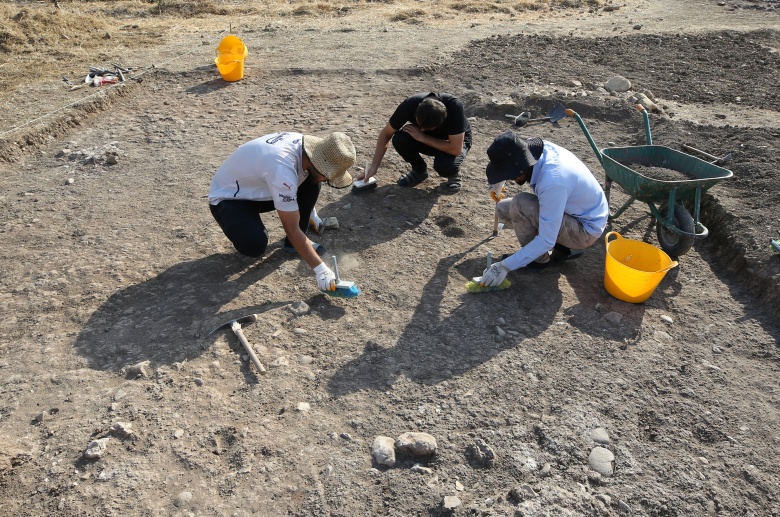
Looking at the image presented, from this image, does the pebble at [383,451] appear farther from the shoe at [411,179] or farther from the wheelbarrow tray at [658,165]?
the shoe at [411,179]

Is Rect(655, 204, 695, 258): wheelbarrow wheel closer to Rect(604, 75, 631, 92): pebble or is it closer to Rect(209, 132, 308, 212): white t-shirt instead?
Rect(209, 132, 308, 212): white t-shirt

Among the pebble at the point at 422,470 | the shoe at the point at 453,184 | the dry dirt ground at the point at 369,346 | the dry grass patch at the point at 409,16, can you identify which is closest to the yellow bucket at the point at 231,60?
the dry dirt ground at the point at 369,346

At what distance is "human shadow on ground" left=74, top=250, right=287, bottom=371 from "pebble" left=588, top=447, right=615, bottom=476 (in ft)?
7.08

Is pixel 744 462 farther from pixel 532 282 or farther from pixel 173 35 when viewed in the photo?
pixel 173 35

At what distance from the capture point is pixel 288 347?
352 centimetres

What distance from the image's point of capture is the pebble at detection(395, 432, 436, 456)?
2.84 m

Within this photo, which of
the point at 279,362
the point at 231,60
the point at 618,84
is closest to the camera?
the point at 279,362

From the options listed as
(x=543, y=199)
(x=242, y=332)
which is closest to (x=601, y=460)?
(x=543, y=199)

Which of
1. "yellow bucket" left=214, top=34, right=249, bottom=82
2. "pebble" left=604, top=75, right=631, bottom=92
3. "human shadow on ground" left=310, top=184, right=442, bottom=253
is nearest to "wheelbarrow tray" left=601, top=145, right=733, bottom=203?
"human shadow on ground" left=310, top=184, right=442, bottom=253

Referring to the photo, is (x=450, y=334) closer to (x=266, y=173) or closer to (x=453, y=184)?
(x=266, y=173)

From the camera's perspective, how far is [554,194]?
356 cm

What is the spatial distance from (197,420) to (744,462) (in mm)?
2829

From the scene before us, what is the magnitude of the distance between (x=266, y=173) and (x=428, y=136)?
1.80 m

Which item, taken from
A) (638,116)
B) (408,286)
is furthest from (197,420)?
(638,116)
